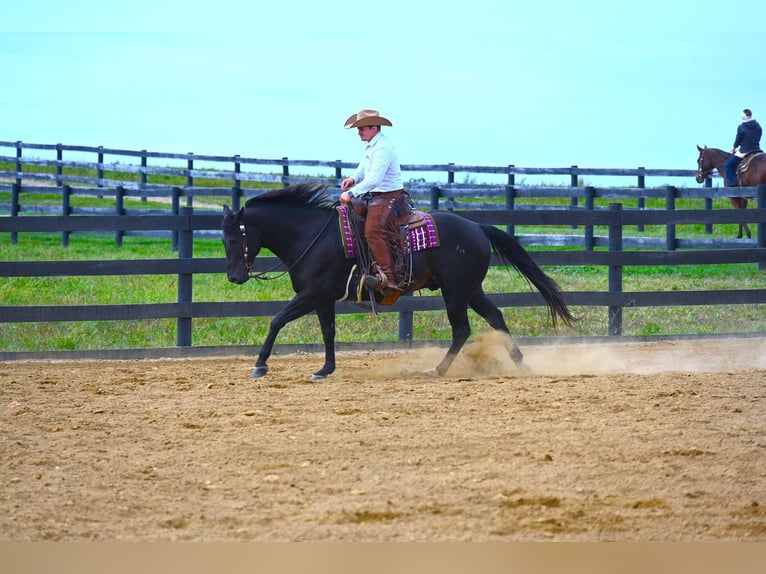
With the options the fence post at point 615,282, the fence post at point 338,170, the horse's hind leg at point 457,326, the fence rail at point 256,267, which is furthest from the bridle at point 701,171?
the horse's hind leg at point 457,326

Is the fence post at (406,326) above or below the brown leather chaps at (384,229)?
below

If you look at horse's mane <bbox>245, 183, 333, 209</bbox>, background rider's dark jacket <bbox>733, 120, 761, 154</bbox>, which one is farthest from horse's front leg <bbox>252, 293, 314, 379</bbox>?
background rider's dark jacket <bbox>733, 120, 761, 154</bbox>

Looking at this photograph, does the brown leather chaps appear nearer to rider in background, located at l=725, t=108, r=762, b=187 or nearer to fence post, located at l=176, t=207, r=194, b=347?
fence post, located at l=176, t=207, r=194, b=347

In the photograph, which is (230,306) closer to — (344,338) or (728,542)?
(344,338)

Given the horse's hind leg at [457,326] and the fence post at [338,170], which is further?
the fence post at [338,170]

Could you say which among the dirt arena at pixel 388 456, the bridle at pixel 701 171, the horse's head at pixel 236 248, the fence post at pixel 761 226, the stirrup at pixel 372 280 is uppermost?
the bridle at pixel 701 171

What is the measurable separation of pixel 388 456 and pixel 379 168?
3586 mm

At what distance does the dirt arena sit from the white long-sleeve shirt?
5.49ft

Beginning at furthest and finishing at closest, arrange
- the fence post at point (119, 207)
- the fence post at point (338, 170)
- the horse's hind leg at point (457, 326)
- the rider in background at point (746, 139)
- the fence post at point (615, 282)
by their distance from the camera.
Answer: the fence post at point (338, 170)
the fence post at point (119, 207)
the rider in background at point (746, 139)
the fence post at point (615, 282)
the horse's hind leg at point (457, 326)

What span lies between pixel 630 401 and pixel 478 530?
3356 mm

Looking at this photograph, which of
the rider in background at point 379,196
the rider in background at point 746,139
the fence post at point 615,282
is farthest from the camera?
the rider in background at point 746,139

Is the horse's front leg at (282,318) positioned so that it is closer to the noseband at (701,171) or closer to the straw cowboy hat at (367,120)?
the straw cowboy hat at (367,120)

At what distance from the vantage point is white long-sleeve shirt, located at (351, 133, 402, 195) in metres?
8.71

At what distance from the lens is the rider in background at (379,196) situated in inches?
347
